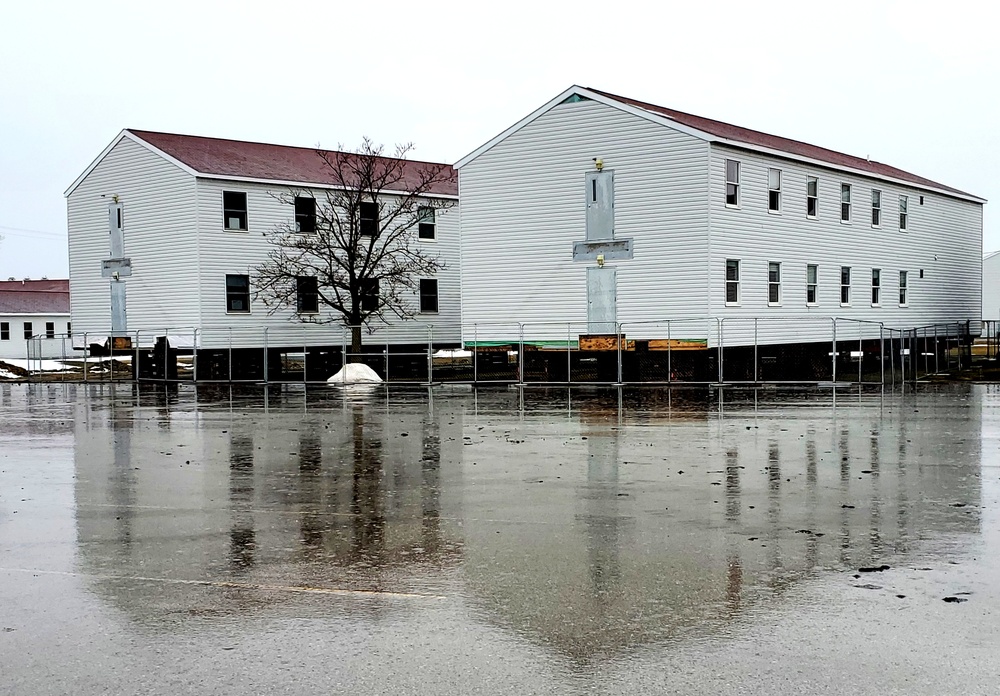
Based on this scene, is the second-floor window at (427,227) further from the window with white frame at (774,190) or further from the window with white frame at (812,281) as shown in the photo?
the window with white frame at (812,281)

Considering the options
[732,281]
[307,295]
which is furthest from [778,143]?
[307,295]

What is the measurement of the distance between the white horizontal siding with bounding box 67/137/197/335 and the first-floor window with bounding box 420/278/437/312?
10285mm

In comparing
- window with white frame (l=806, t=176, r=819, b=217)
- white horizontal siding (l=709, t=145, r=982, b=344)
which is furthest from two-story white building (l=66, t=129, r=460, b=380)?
window with white frame (l=806, t=176, r=819, b=217)

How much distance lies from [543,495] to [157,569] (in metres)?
4.58

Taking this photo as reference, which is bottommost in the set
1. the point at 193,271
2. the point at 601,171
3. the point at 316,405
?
the point at 316,405

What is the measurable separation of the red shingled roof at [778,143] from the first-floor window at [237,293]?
15.9 meters

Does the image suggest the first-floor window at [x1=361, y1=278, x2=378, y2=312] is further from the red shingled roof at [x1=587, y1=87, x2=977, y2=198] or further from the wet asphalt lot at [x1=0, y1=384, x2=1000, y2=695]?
the wet asphalt lot at [x1=0, y1=384, x2=1000, y2=695]

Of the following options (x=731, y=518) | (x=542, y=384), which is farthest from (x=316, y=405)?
(x=731, y=518)

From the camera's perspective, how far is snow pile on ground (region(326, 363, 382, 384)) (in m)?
38.2

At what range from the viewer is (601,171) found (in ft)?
119

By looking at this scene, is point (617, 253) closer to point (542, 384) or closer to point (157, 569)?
point (542, 384)

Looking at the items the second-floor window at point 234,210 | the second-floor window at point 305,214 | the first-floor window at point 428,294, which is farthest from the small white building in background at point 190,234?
the first-floor window at point 428,294

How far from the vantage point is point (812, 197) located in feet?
130

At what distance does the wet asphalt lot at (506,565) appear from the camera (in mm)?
6082
